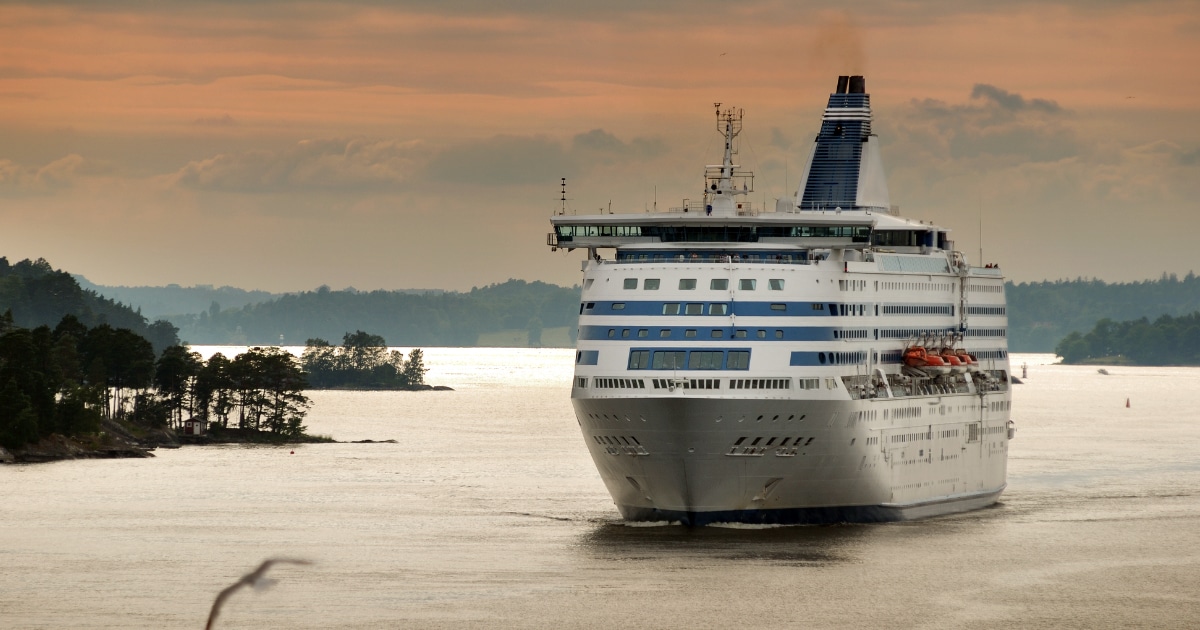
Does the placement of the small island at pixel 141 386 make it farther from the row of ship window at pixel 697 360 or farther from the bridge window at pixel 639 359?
the row of ship window at pixel 697 360

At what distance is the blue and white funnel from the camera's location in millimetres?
80562

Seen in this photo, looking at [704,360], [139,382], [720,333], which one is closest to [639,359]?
[704,360]

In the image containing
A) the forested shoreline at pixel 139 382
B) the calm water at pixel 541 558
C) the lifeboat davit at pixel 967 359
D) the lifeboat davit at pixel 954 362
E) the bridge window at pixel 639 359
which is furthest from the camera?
the forested shoreline at pixel 139 382

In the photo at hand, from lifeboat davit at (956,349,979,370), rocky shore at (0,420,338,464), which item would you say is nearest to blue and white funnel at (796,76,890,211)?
lifeboat davit at (956,349,979,370)

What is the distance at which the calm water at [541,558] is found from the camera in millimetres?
53812

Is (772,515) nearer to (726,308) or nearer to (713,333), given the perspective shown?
(713,333)

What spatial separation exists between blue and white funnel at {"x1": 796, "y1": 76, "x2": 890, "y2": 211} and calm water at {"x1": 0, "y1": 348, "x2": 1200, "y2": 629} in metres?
14.1

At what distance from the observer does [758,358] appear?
61531mm

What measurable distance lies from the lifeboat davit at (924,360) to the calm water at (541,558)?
18.2 feet

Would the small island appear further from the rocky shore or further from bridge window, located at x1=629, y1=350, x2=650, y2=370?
bridge window, located at x1=629, y1=350, x2=650, y2=370

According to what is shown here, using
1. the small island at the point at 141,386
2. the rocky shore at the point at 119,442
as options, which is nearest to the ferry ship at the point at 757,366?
the rocky shore at the point at 119,442

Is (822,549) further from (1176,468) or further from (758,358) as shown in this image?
(1176,468)

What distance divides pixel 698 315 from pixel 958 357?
1504 centimetres

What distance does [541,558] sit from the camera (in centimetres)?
6269
